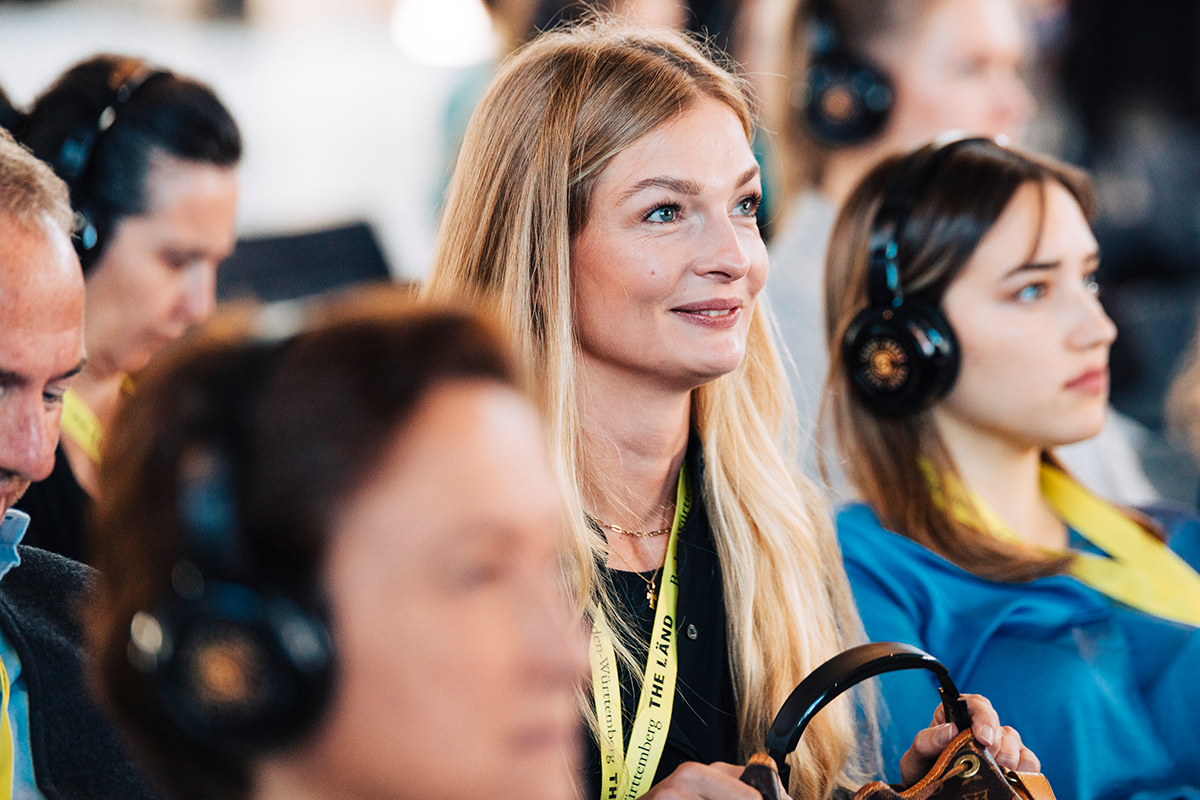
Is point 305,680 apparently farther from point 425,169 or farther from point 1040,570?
point 425,169

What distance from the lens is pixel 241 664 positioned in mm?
582

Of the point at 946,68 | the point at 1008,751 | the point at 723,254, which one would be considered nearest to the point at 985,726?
the point at 1008,751

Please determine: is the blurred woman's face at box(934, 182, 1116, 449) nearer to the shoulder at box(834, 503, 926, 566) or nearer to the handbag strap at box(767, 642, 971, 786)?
the shoulder at box(834, 503, 926, 566)

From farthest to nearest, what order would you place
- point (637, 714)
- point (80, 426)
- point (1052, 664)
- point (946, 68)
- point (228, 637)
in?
point (946, 68)
point (80, 426)
point (1052, 664)
point (637, 714)
point (228, 637)

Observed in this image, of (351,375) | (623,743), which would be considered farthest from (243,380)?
(623,743)

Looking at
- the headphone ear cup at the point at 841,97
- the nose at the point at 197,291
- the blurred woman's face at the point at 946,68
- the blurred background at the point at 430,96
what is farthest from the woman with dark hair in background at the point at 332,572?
the blurred background at the point at 430,96

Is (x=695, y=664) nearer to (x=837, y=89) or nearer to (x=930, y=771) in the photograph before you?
(x=930, y=771)

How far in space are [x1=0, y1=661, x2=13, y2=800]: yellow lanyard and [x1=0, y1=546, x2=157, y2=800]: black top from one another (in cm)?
2

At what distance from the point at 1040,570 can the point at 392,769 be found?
117cm

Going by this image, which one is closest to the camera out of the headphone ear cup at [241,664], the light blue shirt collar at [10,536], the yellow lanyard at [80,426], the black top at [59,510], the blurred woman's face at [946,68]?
the headphone ear cup at [241,664]

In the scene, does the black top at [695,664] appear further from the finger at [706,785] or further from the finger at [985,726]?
the finger at [985,726]

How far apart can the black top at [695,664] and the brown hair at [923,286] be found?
391 millimetres

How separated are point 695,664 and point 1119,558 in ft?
2.55

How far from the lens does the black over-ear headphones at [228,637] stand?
58 cm
